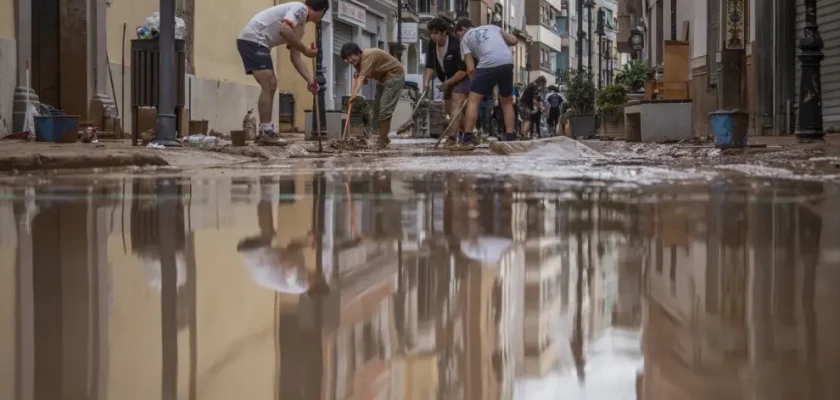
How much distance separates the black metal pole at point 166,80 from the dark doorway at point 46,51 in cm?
626

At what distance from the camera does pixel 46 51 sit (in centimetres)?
1669

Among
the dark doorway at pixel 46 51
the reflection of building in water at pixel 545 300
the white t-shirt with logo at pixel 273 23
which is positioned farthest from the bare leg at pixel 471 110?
the reflection of building in water at pixel 545 300

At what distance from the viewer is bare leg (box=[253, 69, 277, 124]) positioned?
41.3ft

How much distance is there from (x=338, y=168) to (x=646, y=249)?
17.5 ft

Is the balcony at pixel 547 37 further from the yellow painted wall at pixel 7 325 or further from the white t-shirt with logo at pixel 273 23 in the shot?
the yellow painted wall at pixel 7 325

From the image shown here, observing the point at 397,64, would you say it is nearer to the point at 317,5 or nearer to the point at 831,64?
the point at 317,5

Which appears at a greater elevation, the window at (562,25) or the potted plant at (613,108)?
the window at (562,25)

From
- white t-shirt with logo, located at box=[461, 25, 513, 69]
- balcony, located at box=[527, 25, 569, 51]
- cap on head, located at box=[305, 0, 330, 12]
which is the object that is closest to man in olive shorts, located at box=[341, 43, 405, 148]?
white t-shirt with logo, located at box=[461, 25, 513, 69]

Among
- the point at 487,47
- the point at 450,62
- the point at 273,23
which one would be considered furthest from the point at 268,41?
the point at 450,62

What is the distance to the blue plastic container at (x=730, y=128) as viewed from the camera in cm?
1078

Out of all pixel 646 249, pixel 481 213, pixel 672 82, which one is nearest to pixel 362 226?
pixel 481 213

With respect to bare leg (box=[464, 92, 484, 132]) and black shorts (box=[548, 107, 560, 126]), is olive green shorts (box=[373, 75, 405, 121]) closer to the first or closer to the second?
bare leg (box=[464, 92, 484, 132])

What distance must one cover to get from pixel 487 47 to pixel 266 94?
2815mm

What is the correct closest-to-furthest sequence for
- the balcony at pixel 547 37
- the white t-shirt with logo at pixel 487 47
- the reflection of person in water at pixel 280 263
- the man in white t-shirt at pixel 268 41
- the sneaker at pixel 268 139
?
the reflection of person in water at pixel 280 263, the sneaker at pixel 268 139, the man in white t-shirt at pixel 268 41, the white t-shirt with logo at pixel 487 47, the balcony at pixel 547 37
